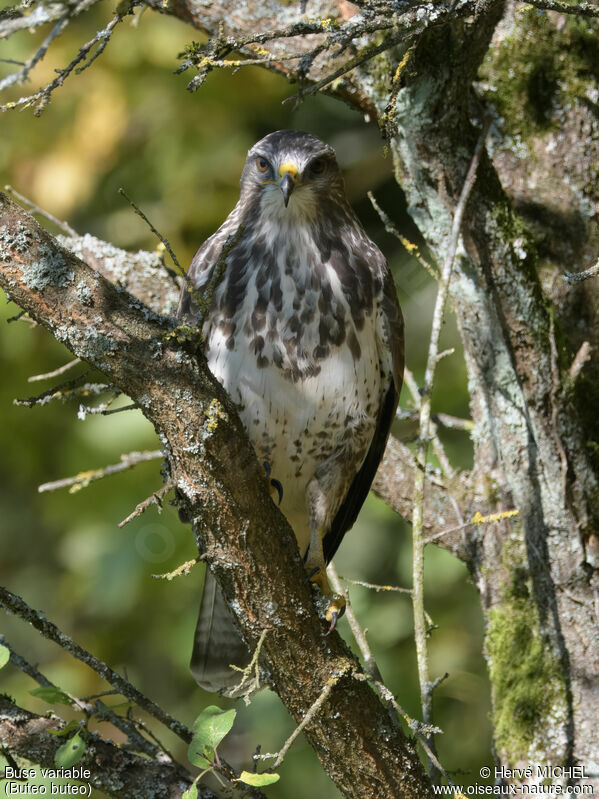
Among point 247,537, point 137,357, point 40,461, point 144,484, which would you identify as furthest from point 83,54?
point 40,461

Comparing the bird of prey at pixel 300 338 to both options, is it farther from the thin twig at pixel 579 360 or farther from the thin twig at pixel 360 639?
the thin twig at pixel 579 360

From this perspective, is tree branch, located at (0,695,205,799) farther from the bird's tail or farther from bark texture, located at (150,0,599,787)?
bark texture, located at (150,0,599,787)

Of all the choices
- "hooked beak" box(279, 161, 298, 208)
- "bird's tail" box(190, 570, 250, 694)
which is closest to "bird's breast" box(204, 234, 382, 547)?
"hooked beak" box(279, 161, 298, 208)

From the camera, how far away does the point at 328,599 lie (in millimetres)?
2447

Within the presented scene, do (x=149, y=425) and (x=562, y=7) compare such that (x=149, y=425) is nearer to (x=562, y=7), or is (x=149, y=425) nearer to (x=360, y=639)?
(x=360, y=639)

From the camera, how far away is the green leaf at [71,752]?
6.53 feet

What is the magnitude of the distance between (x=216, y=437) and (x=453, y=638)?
3.01 m

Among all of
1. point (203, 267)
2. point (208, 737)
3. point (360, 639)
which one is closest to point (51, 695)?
Result: point (208, 737)

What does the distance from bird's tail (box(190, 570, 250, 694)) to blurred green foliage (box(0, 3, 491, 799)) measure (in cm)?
116

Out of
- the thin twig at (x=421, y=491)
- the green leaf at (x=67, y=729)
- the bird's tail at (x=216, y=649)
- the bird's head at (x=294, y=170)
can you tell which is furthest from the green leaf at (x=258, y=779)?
the bird's head at (x=294, y=170)

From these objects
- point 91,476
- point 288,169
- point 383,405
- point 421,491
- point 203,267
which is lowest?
point 421,491

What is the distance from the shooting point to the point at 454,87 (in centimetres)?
254

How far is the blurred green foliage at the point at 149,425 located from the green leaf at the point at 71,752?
2130 mm

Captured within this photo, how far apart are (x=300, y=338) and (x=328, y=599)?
0.76 metres
